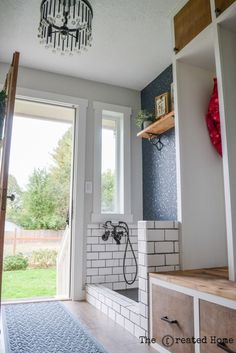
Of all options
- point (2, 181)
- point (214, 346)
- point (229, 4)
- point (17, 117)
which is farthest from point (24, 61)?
point (214, 346)

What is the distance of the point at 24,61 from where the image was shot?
292cm

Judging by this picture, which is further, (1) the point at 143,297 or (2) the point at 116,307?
(2) the point at 116,307

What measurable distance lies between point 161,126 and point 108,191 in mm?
984

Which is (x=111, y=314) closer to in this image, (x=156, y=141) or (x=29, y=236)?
(x=156, y=141)

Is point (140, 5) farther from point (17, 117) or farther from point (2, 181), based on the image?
point (17, 117)

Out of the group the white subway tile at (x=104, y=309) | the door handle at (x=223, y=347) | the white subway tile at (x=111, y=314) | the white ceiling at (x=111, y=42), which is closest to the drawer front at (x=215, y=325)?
the door handle at (x=223, y=347)

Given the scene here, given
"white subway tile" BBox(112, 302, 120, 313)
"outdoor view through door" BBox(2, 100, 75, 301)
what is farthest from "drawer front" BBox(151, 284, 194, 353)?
"outdoor view through door" BBox(2, 100, 75, 301)

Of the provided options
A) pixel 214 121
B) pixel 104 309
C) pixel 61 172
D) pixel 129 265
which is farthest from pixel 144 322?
pixel 61 172

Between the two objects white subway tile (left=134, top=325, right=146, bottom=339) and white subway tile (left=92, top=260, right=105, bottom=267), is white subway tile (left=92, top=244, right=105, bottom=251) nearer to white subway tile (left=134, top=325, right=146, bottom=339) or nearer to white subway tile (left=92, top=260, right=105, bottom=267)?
white subway tile (left=92, top=260, right=105, bottom=267)

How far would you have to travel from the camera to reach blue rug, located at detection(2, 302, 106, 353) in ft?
5.55

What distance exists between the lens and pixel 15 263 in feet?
18.6

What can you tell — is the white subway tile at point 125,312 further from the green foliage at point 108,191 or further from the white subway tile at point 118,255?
the green foliage at point 108,191

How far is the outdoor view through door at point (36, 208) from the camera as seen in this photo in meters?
5.23

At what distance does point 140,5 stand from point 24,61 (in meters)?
1.38
